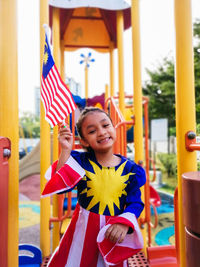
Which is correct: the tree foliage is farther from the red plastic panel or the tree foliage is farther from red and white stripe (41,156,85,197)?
red and white stripe (41,156,85,197)

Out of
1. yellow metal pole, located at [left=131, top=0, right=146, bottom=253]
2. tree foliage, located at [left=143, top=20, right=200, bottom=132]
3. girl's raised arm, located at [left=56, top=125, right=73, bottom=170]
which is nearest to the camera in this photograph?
girl's raised arm, located at [left=56, top=125, right=73, bottom=170]

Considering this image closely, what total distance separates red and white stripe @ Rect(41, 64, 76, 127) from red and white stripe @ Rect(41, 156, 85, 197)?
0.68 feet

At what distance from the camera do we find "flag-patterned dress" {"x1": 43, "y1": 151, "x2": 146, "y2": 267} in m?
1.01

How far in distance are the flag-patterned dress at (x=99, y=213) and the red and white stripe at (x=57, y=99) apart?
223 mm

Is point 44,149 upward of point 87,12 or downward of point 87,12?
downward

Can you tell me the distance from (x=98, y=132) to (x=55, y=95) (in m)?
0.27

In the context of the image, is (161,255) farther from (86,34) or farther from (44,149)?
(86,34)

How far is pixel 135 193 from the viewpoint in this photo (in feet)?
3.69

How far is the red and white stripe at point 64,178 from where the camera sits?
1021 mm

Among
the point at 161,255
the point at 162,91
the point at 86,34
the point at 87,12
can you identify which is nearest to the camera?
the point at 161,255

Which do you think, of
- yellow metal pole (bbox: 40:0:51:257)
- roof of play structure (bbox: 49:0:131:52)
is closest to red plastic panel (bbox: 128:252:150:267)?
yellow metal pole (bbox: 40:0:51:257)

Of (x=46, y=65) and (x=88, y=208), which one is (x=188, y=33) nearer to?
(x=46, y=65)

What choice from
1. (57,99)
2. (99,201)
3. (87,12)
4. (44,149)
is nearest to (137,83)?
(44,149)

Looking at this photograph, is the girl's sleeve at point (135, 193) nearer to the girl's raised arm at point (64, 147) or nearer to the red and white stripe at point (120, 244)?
the red and white stripe at point (120, 244)
